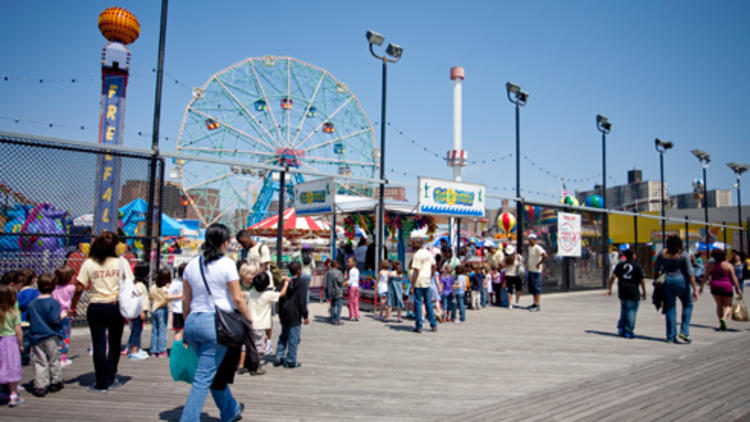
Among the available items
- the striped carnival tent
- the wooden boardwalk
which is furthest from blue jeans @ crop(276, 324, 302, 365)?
the striped carnival tent

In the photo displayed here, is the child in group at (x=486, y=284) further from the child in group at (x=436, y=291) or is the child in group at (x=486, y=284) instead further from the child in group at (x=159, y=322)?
the child in group at (x=159, y=322)

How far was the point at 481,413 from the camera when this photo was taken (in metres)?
4.33

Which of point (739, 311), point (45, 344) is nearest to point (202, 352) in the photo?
point (45, 344)

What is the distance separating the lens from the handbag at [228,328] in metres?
3.53

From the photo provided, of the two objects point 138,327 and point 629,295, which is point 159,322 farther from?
point 629,295

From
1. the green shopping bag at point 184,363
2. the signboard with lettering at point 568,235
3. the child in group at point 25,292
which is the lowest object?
the green shopping bag at point 184,363

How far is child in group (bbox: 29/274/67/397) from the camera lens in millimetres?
4777

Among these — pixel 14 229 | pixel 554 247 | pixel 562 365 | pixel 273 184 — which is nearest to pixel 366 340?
pixel 562 365

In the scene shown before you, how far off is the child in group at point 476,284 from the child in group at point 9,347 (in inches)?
384

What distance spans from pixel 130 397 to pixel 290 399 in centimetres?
150

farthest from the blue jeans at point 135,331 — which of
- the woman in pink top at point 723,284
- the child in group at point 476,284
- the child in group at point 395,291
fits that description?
the woman in pink top at point 723,284

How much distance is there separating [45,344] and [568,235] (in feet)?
49.8

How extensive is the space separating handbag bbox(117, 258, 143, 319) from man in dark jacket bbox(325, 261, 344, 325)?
15.6 ft

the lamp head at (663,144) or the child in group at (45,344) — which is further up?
the lamp head at (663,144)
